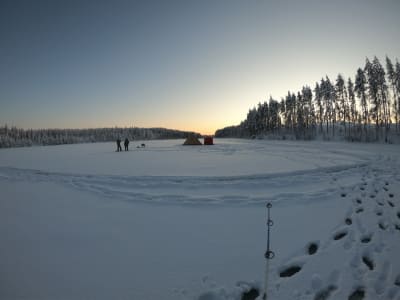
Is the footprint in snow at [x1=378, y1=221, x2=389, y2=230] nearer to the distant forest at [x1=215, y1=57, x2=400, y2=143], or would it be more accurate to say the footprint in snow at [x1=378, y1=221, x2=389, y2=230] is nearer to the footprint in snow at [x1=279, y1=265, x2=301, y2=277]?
the footprint in snow at [x1=279, y1=265, x2=301, y2=277]

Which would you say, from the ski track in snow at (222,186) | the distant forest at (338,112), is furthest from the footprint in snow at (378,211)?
the distant forest at (338,112)

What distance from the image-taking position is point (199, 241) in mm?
4145

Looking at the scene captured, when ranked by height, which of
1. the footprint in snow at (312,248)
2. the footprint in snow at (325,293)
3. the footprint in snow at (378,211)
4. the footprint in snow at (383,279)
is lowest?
the footprint in snow at (325,293)

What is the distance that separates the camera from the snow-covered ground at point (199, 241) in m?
2.93

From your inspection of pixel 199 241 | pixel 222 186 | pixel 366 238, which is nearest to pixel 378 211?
pixel 366 238

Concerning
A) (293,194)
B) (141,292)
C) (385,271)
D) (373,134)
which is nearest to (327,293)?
(385,271)

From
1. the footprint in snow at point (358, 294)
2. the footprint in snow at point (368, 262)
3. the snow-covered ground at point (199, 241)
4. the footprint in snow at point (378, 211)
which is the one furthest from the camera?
the footprint in snow at point (378, 211)

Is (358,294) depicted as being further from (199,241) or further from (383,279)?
(199,241)

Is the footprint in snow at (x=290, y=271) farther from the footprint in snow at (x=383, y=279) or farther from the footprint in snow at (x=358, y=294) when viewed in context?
the footprint in snow at (x=383, y=279)

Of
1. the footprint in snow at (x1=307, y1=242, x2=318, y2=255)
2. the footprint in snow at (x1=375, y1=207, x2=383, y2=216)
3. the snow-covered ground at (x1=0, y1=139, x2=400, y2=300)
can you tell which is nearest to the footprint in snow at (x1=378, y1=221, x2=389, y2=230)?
the snow-covered ground at (x1=0, y1=139, x2=400, y2=300)

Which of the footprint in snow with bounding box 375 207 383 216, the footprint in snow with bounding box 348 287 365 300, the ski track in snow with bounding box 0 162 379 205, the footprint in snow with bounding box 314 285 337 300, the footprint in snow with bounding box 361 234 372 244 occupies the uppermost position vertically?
the ski track in snow with bounding box 0 162 379 205

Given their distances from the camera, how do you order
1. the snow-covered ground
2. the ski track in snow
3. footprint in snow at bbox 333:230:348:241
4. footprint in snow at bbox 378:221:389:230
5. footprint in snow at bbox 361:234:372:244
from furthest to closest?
1. the ski track in snow
2. footprint in snow at bbox 378:221:389:230
3. footprint in snow at bbox 333:230:348:241
4. footprint in snow at bbox 361:234:372:244
5. the snow-covered ground

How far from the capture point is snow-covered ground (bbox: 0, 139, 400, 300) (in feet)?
9.61

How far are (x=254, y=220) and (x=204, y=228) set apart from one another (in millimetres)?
1302
